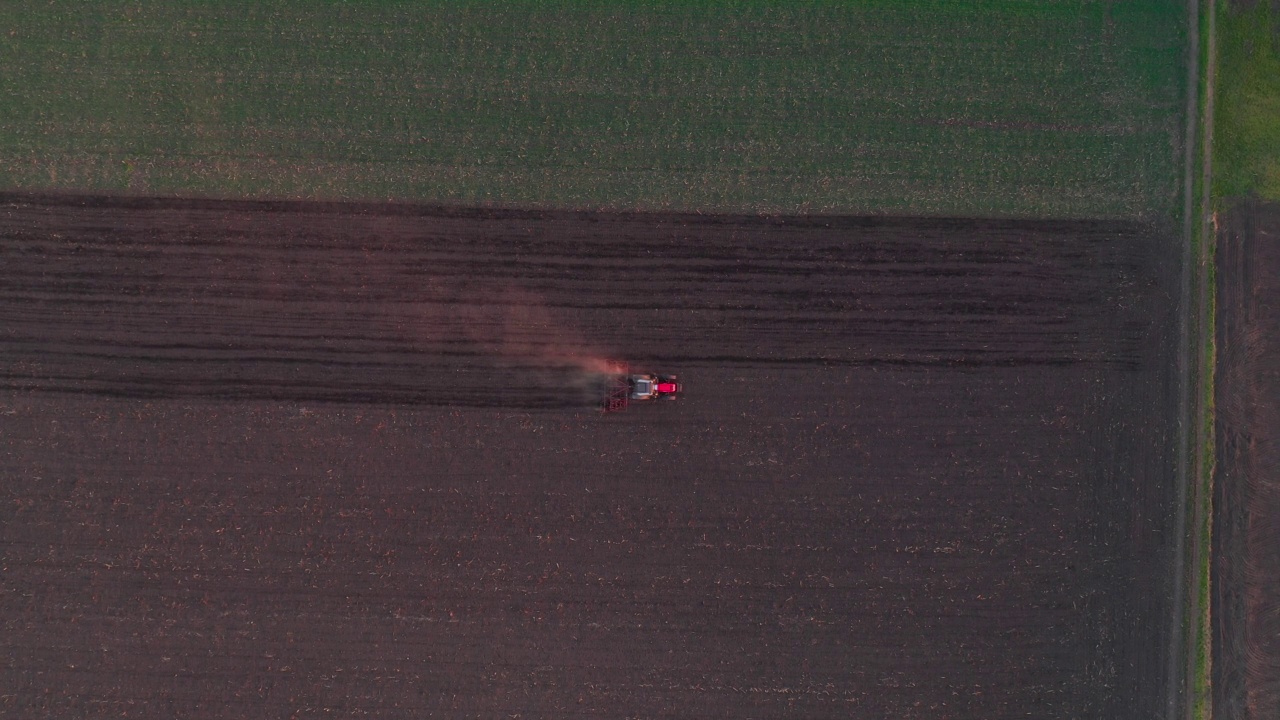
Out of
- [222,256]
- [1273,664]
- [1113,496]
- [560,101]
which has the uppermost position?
[560,101]

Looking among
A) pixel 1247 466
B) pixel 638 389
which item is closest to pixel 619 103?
pixel 638 389

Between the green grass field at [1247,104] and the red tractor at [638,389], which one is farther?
the green grass field at [1247,104]

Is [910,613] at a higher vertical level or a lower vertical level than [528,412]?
lower

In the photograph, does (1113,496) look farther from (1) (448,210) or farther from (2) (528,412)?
(1) (448,210)

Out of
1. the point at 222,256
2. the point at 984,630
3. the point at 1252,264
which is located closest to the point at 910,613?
the point at 984,630

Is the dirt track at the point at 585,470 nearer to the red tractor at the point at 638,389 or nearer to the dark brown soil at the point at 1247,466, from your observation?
the red tractor at the point at 638,389

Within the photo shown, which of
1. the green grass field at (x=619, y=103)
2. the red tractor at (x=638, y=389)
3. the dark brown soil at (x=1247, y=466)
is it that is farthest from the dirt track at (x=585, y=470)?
the dark brown soil at (x=1247, y=466)
